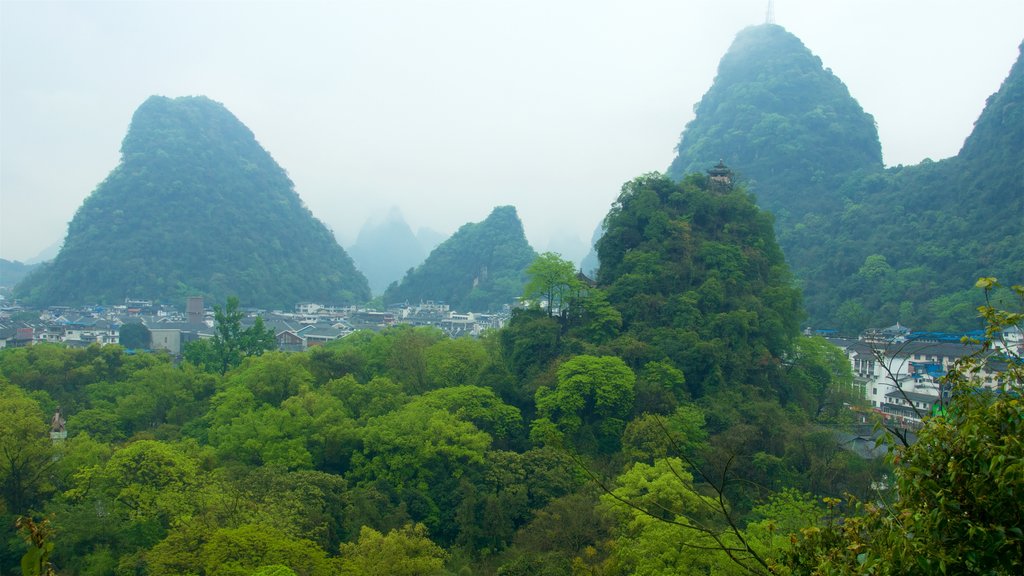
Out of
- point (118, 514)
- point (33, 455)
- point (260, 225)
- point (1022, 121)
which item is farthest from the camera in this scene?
point (260, 225)

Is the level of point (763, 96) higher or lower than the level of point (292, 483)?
higher

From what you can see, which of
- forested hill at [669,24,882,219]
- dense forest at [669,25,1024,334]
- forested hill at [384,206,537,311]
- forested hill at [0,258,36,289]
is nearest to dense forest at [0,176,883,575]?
dense forest at [669,25,1024,334]

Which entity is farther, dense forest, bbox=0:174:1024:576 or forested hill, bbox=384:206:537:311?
forested hill, bbox=384:206:537:311

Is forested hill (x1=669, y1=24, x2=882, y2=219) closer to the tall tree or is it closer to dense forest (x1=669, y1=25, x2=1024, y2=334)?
dense forest (x1=669, y1=25, x2=1024, y2=334)

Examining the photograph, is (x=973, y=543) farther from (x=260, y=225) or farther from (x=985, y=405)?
(x=260, y=225)

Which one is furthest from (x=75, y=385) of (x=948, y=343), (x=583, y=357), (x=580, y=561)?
(x=948, y=343)

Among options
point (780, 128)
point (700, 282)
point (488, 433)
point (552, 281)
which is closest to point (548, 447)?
point (488, 433)

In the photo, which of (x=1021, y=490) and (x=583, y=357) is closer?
(x=1021, y=490)
